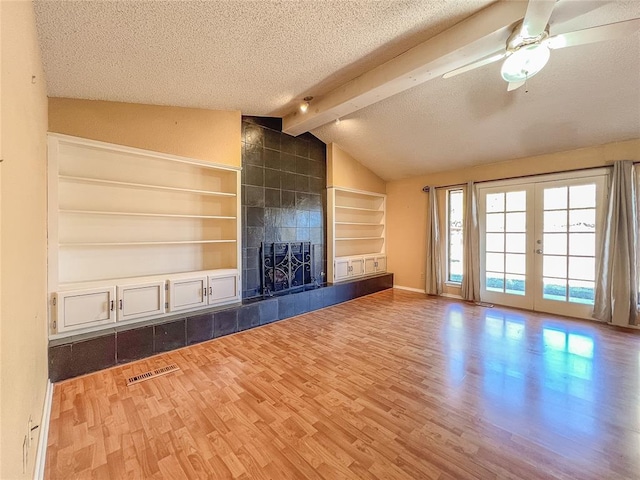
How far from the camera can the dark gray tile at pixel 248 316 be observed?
3465 mm

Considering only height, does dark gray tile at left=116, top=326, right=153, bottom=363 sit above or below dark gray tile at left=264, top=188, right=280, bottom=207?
below

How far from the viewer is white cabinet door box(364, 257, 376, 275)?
18.5ft

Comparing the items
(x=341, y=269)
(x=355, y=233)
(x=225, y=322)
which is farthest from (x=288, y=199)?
(x=225, y=322)

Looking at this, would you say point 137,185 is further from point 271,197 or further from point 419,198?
point 419,198

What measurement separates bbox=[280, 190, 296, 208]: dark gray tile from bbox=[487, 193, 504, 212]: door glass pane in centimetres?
338

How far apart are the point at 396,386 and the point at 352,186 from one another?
393 cm

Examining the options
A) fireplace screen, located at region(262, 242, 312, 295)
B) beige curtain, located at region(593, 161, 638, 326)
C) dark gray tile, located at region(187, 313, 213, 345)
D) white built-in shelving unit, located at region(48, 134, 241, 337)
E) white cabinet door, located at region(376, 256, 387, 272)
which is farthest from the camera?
white cabinet door, located at region(376, 256, 387, 272)

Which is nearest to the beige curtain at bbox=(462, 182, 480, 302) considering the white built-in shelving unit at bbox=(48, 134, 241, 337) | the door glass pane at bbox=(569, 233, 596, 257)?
the door glass pane at bbox=(569, 233, 596, 257)

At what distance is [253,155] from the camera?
409cm

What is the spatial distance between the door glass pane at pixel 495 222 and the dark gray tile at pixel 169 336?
16.1 feet

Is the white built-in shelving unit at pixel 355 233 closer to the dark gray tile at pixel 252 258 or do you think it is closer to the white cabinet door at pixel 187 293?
the dark gray tile at pixel 252 258

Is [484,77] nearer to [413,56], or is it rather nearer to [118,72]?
[413,56]

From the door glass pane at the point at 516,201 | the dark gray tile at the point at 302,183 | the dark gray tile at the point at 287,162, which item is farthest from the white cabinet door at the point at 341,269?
the door glass pane at the point at 516,201

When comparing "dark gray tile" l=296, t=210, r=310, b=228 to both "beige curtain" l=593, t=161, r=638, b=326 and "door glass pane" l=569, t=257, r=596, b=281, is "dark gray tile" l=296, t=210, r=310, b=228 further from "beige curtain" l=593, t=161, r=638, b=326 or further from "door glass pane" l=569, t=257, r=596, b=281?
"beige curtain" l=593, t=161, r=638, b=326
